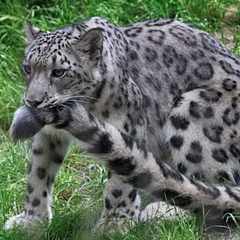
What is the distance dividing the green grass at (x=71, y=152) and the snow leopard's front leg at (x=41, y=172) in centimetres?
9

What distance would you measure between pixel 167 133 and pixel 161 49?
0.56 metres

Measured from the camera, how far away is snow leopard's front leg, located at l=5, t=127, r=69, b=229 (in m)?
5.61

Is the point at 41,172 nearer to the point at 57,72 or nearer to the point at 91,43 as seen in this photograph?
the point at 57,72

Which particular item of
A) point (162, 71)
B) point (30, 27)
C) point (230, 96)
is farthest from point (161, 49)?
point (30, 27)

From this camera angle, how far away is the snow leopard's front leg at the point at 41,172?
5.61 metres

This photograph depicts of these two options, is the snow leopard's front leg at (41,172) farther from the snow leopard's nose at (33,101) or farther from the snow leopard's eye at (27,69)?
the snow leopard's nose at (33,101)

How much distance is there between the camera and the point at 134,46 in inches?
230

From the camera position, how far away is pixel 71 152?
21.5 feet

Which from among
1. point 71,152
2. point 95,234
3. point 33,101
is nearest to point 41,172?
point 95,234

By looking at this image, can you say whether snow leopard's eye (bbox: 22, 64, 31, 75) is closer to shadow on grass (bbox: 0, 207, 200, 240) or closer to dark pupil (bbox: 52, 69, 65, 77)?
dark pupil (bbox: 52, 69, 65, 77)

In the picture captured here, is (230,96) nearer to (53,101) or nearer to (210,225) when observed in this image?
(210,225)

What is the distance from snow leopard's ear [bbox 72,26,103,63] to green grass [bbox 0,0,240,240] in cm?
86

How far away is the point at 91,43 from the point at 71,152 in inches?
54.9

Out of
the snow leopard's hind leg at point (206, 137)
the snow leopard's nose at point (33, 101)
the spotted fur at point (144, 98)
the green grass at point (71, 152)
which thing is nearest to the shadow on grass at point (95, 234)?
the green grass at point (71, 152)
